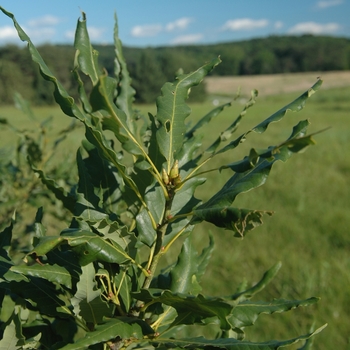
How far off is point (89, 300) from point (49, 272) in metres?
0.06

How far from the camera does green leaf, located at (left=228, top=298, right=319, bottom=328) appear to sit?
0.59m

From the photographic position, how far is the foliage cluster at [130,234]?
0.48 meters

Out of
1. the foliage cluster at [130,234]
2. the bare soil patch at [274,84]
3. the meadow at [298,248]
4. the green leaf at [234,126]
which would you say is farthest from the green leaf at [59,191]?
the bare soil patch at [274,84]

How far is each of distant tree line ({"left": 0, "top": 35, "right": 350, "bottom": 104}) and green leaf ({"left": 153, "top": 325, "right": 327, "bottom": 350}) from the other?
995cm

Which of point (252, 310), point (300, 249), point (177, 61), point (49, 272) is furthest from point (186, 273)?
point (177, 61)

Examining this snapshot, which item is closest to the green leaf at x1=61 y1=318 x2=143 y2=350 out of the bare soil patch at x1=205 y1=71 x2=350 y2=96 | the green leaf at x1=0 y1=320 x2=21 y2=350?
the green leaf at x1=0 y1=320 x2=21 y2=350

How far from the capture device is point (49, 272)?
53cm

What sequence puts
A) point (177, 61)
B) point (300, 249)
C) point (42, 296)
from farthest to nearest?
1. point (177, 61)
2. point (300, 249)
3. point (42, 296)

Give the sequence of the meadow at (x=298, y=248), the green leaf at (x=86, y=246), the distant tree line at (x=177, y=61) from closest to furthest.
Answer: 1. the green leaf at (x=86, y=246)
2. the meadow at (x=298, y=248)
3. the distant tree line at (x=177, y=61)

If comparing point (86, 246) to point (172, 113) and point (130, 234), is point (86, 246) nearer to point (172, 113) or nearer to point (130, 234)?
point (130, 234)

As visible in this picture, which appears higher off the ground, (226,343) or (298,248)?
(226,343)

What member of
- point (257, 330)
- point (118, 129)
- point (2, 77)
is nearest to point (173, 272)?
point (118, 129)

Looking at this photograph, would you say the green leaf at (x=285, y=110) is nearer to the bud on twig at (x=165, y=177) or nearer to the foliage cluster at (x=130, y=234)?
Answer: the foliage cluster at (x=130, y=234)

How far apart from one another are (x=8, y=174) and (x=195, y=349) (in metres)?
1.12
